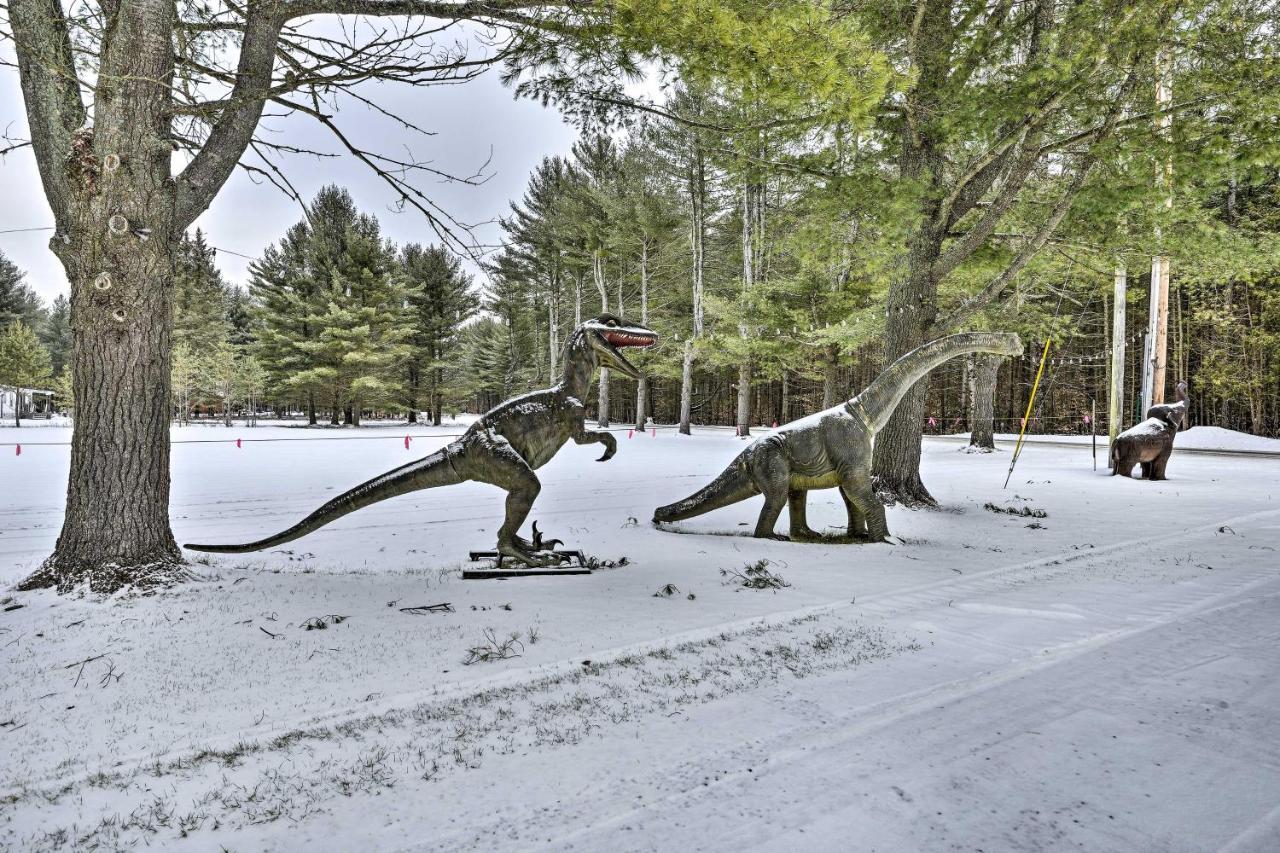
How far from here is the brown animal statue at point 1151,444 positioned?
1082cm

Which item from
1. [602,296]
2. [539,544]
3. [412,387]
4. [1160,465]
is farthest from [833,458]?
[412,387]

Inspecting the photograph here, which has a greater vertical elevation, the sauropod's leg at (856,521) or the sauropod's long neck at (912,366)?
the sauropod's long neck at (912,366)

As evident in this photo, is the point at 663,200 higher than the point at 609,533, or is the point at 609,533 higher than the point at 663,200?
the point at 663,200

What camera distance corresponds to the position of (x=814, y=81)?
457 centimetres

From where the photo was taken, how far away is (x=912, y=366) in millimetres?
5859

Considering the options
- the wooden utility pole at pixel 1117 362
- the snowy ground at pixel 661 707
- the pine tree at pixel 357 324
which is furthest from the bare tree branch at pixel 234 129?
the pine tree at pixel 357 324

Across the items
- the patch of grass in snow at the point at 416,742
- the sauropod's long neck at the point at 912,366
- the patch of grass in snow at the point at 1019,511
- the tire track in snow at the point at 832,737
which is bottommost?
the patch of grass in snow at the point at 416,742

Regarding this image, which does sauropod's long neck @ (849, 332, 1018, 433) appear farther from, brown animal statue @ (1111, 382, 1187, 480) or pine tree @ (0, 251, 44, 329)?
pine tree @ (0, 251, 44, 329)

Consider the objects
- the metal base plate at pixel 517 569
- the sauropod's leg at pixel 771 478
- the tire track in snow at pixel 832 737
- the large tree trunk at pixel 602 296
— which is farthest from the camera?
the large tree trunk at pixel 602 296

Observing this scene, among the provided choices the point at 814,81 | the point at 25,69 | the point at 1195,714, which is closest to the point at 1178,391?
the point at 814,81

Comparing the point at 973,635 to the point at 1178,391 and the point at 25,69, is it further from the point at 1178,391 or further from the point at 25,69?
the point at 1178,391

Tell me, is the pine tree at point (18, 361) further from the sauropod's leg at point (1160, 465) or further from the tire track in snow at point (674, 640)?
the sauropod's leg at point (1160, 465)

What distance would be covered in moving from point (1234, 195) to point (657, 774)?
2908 centimetres

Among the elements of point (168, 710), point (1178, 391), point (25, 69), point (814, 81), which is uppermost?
point (814, 81)
